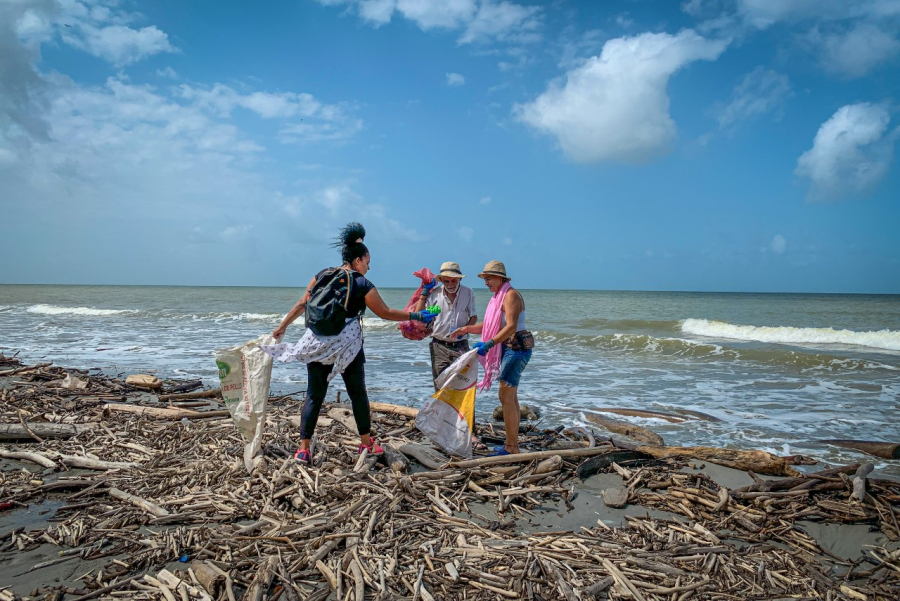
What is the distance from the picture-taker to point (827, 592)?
9.97 feet

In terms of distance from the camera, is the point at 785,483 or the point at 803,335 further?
the point at 803,335

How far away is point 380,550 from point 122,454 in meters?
3.28

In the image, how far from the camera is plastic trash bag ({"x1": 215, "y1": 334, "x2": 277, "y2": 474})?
474 cm

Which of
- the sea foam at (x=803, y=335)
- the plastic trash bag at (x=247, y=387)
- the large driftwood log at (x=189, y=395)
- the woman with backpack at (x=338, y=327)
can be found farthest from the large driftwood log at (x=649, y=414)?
the sea foam at (x=803, y=335)

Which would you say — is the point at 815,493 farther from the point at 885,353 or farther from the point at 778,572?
the point at 885,353

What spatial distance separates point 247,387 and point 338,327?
3.32ft

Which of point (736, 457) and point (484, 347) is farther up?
point (484, 347)

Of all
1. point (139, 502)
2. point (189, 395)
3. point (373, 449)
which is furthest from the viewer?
point (189, 395)

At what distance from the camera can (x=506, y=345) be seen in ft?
17.4

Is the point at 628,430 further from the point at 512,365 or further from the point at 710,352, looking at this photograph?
the point at 710,352

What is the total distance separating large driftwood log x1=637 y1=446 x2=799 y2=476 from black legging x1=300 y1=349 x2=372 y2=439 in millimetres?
2857

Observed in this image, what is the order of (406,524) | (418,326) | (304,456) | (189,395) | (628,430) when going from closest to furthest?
1. (406,524)
2. (304,456)
3. (418,326)
4. (628,430)
5. (189,395)

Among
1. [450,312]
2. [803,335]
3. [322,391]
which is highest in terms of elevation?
[450,312]

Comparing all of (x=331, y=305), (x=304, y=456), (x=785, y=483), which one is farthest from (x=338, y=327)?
(x=785, y=483)
